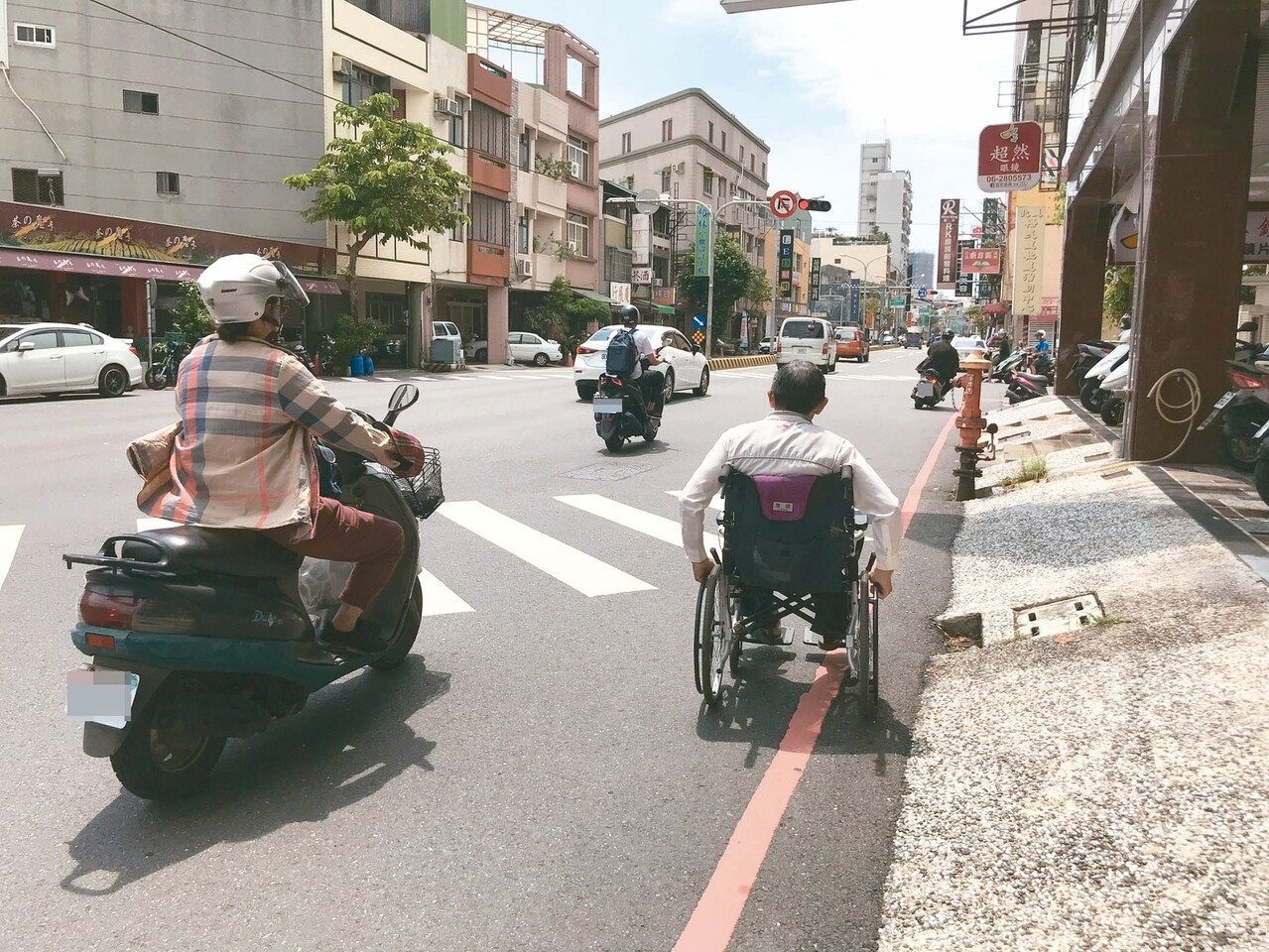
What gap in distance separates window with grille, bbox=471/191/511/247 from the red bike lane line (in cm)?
3675

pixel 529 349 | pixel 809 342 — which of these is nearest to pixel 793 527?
pixel 809 342

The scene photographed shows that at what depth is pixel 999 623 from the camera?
5355 mm

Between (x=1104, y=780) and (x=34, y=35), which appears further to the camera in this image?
(x=34, y=35)

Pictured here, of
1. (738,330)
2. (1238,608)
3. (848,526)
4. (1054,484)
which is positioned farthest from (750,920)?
(738,330)

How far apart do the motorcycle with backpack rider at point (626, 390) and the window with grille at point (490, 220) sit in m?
28.0

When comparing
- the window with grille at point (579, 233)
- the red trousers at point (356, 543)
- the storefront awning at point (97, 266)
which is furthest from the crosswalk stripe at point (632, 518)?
the window with grille at point (579, 233)

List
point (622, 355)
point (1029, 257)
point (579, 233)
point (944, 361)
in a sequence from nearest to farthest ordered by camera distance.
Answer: point (622, 355) → point (944, 361) → point (1029, 257) → point (579, 233)

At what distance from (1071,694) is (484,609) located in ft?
10.2

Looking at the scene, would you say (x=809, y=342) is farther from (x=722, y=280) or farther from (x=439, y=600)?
(x=439, y=600)

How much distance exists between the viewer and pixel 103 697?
3.18 metres

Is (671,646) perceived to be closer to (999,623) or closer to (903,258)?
(999,623)

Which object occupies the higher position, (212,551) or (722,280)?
(722,280)

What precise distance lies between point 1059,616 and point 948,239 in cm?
7637

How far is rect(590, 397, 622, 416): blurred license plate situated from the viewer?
40.0ft
